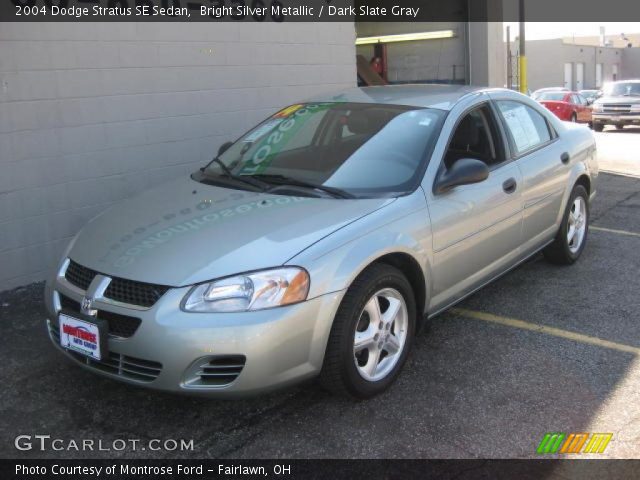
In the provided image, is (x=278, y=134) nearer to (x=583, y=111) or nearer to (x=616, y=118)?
(x=616, y=118)

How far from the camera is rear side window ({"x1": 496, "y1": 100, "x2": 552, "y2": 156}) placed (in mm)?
4824

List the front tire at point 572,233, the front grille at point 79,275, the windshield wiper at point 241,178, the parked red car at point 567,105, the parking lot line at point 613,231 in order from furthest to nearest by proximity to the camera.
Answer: the parked red car at point 567,105 < the parking lot line at point 613,231 < the front tire at point 572,233 < the windshield wiper at point 241,178 < the front grille at point 79,275

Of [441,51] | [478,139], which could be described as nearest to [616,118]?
[441,51]

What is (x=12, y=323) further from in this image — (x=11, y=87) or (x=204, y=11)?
(x=204, y=11)

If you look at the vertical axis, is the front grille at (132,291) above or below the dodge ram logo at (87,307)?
above

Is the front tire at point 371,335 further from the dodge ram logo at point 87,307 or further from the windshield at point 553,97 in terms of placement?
the windshield at point 553,97

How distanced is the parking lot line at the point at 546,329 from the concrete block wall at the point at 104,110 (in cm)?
329

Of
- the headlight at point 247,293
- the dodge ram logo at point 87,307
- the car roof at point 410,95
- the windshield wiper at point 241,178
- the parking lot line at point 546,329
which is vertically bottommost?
the parking lot line at point 546,329

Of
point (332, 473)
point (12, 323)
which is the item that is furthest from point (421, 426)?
point (12, 323)

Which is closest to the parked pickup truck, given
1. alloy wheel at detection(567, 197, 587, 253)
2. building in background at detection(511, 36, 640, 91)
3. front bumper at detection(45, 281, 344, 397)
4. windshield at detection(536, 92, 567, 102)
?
windshield at detection(536, 92, 567, 102)

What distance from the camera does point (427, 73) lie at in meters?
13.7

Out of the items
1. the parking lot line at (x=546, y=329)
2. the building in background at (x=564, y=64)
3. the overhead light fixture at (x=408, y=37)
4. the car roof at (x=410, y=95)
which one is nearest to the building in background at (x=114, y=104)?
the car roof at (x=410, y=95)

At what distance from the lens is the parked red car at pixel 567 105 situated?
2205 cm

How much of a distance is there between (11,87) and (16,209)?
969 millimetres
